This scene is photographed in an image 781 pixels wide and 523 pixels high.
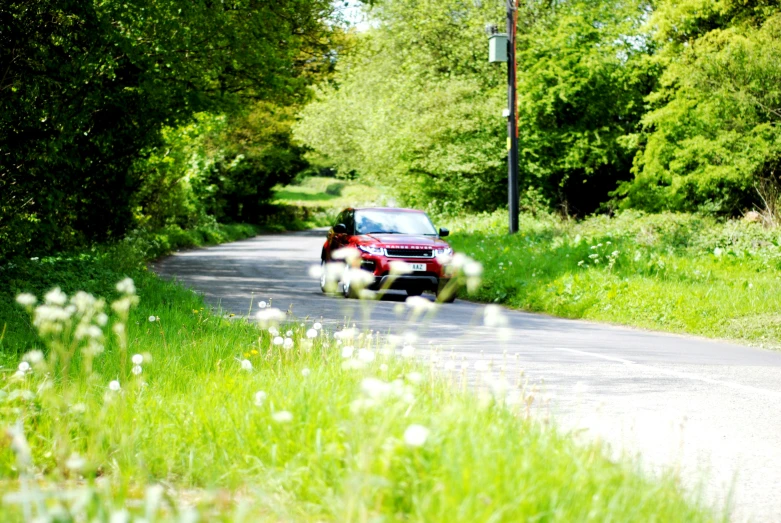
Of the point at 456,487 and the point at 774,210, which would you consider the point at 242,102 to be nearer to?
the point at 774,210

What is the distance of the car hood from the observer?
56.0ft

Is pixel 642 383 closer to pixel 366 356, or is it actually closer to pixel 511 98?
pixel 366 356

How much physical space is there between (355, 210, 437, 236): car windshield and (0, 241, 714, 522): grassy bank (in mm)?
11171

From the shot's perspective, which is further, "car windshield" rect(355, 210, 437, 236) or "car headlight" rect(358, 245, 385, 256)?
"car windshield" rect(355, 210, 437, 236)

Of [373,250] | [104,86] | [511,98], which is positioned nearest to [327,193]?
[511,98]

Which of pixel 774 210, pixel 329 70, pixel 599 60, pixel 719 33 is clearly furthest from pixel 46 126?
pixel 329 70

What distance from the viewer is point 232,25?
18672 mm

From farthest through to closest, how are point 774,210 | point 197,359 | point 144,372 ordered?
point 774,210 < point 197,359 < point 144,372

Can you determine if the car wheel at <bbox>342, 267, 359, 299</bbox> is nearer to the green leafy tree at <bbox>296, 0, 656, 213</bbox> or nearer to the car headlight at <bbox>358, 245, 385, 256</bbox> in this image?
the car headlight at <bbox>358, 245, 385, 256</bbox>

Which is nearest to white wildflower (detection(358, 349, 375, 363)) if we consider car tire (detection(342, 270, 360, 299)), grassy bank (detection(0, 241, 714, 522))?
grassy bank (detection(0, 241, 714, 522))

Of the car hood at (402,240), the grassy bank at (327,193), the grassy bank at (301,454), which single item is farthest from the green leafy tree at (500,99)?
the grassy bank at (301,454)

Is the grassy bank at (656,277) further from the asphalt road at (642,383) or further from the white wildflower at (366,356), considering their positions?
the white wildflower at (366,356)

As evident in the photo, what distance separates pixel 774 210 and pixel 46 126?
2242cm

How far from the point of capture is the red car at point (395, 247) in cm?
1683
